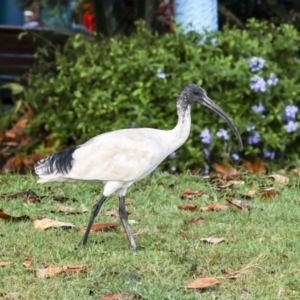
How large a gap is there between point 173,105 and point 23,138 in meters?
2.24

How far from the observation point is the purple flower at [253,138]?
966cm

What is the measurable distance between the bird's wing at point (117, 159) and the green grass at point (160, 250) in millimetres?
419

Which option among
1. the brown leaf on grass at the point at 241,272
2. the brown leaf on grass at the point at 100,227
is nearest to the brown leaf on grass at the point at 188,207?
the brown leaf on grass at the point at 100,227

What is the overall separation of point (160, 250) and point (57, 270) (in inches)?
30.3

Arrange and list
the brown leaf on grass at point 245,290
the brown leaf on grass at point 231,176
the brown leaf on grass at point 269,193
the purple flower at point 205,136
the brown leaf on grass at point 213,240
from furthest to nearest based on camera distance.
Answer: the purple flower at point 205,136
the brown leaf on grass at point 231,176
the brown leaf on grass at point 269,193
the brown leaf on grass at point 213,240
the brown leaf on grass at point 245,290

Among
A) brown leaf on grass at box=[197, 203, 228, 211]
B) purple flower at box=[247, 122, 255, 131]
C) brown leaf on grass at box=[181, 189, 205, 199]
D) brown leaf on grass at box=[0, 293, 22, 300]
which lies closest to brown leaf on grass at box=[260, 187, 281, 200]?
brown leaf on grass at box=[181, 189, 205, 199]

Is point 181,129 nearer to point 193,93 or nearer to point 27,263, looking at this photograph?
point 193,93

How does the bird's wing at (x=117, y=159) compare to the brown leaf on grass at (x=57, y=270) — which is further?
the bird's wing at (x=117, y=159)

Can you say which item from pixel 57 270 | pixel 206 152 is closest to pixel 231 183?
pixel 206 152

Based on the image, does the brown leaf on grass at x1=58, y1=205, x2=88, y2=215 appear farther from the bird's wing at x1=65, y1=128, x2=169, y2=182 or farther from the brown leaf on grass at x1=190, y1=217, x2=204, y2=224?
the bird's wing at x1=65, y1=128, x2=169, y2=182

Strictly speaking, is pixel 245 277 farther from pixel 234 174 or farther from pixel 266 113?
pixel 266 113

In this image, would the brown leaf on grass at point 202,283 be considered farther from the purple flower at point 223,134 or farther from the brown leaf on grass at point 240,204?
the purple flower at point 223,134

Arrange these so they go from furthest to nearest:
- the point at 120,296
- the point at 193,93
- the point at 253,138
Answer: the point at 253,138 → the point at 193,93 → the point at 120,296

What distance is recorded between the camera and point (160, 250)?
5836 millimetres
